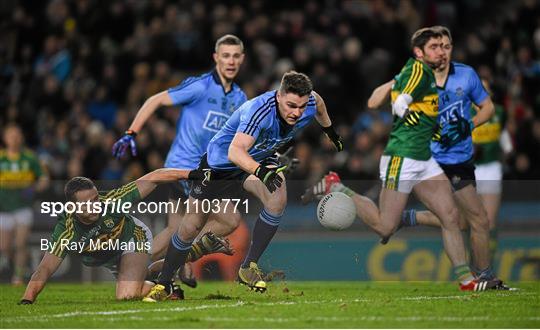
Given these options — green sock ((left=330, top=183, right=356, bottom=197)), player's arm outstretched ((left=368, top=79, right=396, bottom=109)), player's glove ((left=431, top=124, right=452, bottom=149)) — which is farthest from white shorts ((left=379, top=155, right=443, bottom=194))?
player's arm outstretched ((left=368, top=79, right=396, bottom=109))

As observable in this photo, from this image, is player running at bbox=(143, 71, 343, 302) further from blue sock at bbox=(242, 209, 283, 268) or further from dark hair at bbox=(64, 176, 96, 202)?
dark hair at bbox=(64, 176, 96, 202)

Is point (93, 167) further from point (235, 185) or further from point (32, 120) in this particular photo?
point (235, 185)

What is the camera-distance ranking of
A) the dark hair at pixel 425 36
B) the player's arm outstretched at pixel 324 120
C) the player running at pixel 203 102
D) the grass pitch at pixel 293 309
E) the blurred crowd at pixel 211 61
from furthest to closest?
the blurred crowd at pixel 211 61
the player running at pixel 203 102
the dark hair at pixel 425 36
the player's arm outstretched at pixel 324 120
the grass pitch at pixel 293 309

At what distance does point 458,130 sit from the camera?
12328mm

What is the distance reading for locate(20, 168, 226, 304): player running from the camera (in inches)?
437

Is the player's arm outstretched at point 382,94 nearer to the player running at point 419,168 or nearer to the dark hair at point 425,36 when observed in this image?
the player running at point 419,168

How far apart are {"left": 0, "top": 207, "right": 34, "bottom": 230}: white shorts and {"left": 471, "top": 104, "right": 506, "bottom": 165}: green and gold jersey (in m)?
5.59

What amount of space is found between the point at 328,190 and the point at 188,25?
29.5 feet

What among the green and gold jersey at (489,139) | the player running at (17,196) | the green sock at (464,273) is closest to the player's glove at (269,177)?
the green sock at (464,273)

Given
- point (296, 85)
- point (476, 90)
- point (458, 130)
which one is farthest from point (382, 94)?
point (296, 85)

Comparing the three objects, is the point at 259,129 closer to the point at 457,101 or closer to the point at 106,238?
the point at 106,238

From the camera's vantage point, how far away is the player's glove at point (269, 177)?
33.3 feet

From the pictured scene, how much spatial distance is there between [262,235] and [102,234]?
1.45 metres

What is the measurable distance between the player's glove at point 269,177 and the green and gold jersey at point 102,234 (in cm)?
156
